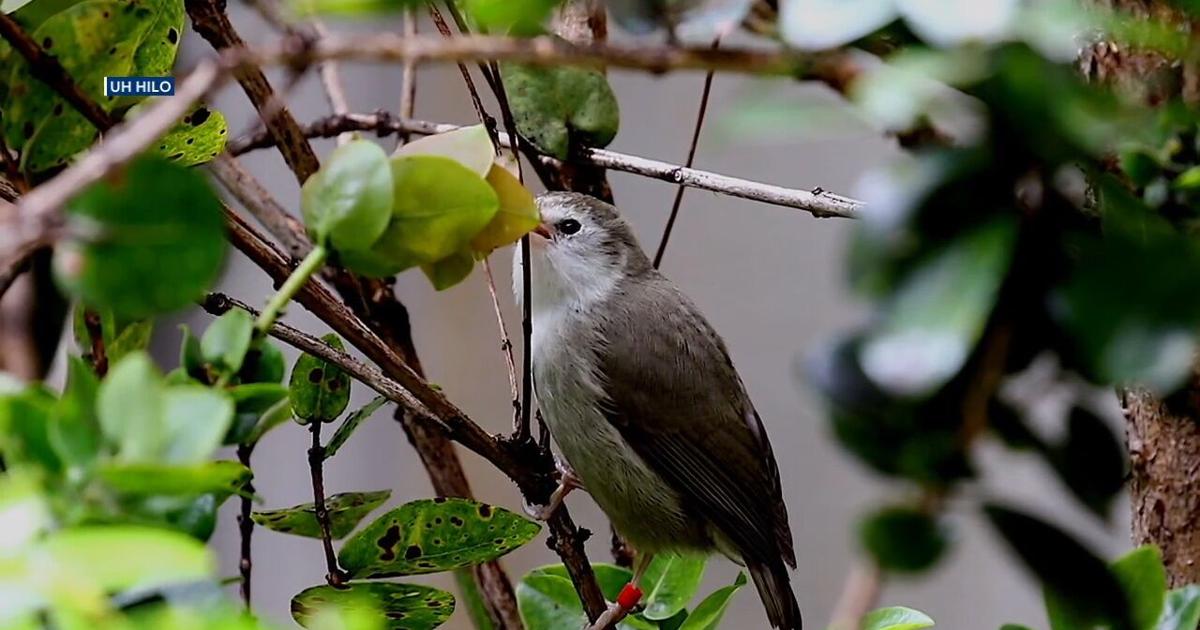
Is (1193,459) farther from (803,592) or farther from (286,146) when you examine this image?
(803,592)

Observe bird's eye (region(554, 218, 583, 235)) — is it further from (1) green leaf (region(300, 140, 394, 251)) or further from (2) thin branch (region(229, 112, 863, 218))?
(1) green leaf (region(300, 140, 394, 251))

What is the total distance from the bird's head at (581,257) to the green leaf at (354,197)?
0.97 metres

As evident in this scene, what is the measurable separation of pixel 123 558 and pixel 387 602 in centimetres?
38

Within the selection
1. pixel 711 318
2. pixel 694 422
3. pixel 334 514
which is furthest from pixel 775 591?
pixel 711 318

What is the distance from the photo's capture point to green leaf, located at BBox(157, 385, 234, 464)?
33 cm

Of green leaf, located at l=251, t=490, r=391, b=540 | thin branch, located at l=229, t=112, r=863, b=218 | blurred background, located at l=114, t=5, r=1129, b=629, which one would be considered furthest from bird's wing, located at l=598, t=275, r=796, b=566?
blurred background, located at l=114, t=5, r=1129, b=629

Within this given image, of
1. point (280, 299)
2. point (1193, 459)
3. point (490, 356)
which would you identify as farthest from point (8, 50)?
point (490, 356)

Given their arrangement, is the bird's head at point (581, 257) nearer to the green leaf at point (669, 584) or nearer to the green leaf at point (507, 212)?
the green leaf at point (669, 584)

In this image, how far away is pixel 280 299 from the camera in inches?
17.2

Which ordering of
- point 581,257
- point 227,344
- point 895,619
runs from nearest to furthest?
point 227,344 < point 895,619 < point 581,257

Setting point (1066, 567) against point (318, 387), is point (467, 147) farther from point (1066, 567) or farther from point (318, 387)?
point (1066, 567)

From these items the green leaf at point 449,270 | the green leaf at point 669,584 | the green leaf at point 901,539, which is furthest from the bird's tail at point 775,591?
the green leaf at point 901,539

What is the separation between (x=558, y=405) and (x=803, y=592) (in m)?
1.22

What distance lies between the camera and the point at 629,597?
2.93ft
